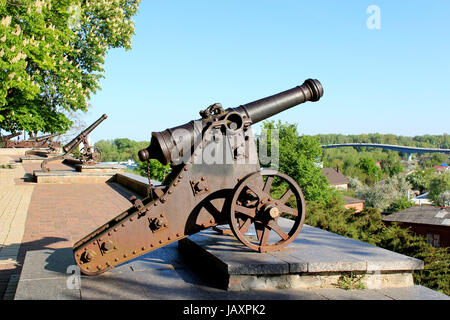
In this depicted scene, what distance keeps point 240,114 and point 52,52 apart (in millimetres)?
12265

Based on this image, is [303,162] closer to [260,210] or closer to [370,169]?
[260,210]

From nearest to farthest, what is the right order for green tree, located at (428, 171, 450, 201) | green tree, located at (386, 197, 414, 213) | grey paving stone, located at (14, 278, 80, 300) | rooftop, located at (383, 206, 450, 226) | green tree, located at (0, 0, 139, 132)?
grey paving stone, located at (14, 278, 80, 300) → green tree, located at (0, 0, 139, 132) → rooftop, located at (383, 206, 450, 226) → green tree, located at (386, 197, 414, 213) → green tree, located at (428, 171, 450, 201)

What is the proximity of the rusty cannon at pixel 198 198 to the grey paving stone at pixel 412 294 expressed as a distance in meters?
1.00

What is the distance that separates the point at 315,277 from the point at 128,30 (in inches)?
754

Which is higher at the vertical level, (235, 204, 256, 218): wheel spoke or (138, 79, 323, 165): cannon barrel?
(138, 79, 323, 165): cannon barrel

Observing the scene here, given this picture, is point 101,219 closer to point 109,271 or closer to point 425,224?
point 109,271

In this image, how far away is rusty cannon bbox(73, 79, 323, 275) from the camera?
3445 millimetres

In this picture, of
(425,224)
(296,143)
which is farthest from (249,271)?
(296,143)

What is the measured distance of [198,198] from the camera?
3.61 metres

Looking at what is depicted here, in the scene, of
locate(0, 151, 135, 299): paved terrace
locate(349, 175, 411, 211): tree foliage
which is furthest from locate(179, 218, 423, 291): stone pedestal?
locate(349, 175, 411, 211): tree foliage

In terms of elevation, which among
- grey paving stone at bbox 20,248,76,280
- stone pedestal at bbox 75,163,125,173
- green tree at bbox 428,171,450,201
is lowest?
green tree at bbox 428,171,450,201

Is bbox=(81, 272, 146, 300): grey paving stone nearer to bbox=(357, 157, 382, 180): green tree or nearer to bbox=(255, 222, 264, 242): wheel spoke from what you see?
bbox=(255, 222, 264, 242): wheel spoke

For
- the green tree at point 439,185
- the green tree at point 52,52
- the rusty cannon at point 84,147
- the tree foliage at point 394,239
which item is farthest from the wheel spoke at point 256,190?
the green tree at point 439,185

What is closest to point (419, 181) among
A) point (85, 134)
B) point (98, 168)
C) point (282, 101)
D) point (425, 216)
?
point (425, 216)
